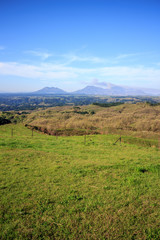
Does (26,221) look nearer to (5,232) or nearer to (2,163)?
(5,232)

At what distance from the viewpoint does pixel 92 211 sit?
7.58 metres

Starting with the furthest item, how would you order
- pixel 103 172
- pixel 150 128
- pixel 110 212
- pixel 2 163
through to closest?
pixel 150 128 → pixel 2 163 → pixel 103 172 → pixel 110 212

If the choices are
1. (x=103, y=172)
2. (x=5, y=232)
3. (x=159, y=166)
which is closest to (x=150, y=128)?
(x=159, y=166)

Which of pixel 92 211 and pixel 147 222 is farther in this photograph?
pixel 92 211

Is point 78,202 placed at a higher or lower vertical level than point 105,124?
higher

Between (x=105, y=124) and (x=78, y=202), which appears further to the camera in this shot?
(x=105, y=124)

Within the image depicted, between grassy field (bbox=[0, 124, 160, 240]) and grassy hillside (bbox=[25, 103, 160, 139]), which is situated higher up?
grassy field (bbox=[0, 124, 160, 240])

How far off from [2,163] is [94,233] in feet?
32.7

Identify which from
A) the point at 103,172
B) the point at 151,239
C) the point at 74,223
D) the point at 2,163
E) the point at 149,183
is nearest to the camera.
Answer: the point at 151,239

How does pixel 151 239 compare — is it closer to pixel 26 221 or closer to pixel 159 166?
pixel 26 221

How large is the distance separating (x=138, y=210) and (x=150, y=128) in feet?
169

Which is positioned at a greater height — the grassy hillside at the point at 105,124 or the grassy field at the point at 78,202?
the grassy field at the point at 78,202

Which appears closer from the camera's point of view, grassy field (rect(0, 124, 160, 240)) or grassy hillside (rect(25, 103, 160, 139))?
grassy field (rect(0, 124, 160, 240))

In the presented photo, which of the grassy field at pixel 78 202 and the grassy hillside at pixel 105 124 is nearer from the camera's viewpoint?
the grassy field at pixel 78 202
